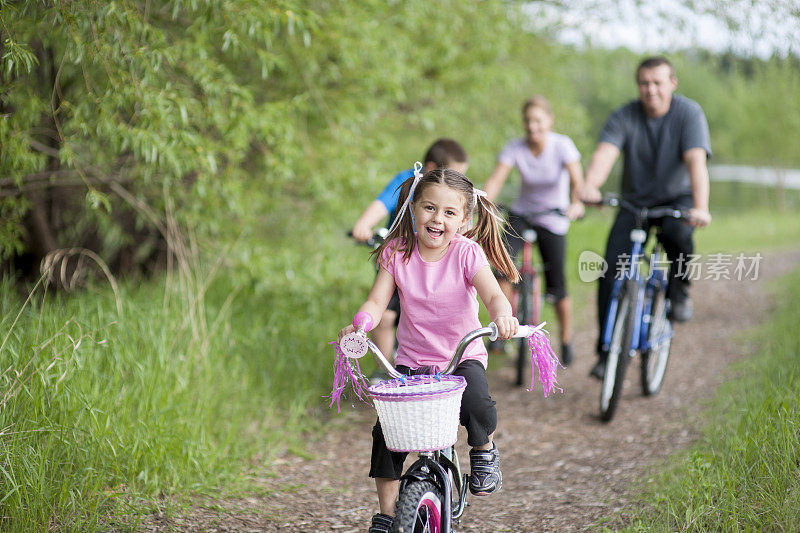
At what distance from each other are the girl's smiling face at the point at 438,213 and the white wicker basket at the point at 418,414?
0.59 meters

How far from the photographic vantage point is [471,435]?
9.11 ft

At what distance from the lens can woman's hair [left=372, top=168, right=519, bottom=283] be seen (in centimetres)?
284

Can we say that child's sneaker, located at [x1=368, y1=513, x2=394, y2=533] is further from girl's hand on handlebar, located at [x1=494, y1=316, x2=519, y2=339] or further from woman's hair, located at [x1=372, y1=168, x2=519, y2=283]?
woman's hair, located at [x1=372, y1=168, x2=519, y2=283]

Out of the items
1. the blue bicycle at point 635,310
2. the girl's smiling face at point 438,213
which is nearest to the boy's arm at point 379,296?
the girl's smiling face at point 438,213

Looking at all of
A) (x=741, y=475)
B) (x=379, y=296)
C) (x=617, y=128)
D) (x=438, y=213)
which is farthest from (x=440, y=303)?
(x=617, y=128)

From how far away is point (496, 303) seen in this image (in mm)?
2707

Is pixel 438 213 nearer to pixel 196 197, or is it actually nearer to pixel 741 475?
pixel 741 475

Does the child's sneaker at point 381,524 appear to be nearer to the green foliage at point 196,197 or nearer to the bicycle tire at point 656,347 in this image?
the green foliage at point 196,197

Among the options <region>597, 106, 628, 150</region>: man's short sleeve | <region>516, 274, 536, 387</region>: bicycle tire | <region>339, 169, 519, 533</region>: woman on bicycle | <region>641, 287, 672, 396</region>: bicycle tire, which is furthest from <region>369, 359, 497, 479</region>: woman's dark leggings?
<region>516, 274, 536, 387</region>: bicycle tire

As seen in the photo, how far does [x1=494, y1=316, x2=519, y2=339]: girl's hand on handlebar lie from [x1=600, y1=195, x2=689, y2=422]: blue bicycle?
250 centimetres

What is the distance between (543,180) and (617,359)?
1649mm

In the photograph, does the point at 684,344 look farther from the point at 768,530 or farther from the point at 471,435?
the point at 471,435

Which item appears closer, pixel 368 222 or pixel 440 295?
pixel 440 295

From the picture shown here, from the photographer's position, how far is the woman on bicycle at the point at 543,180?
583 cm
